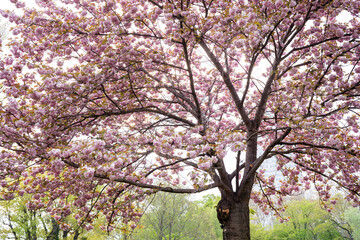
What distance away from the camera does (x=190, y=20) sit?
15.0ft

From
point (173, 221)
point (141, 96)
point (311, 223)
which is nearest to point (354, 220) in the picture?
point (311, 223)

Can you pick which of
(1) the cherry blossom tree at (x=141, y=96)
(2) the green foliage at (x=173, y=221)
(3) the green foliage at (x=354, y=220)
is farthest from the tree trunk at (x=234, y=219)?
(3) the green foliage at (x=354, y=220)

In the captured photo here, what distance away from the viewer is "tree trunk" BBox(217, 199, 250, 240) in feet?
16.5

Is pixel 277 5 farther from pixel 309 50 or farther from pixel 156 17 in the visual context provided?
pixel 156 17

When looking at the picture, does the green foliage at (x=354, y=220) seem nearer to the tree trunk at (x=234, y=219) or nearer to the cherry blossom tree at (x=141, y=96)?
the cherry blossom tree at (x=141, y=96)

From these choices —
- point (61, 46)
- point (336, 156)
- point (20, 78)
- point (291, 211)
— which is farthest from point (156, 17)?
point (291, 211)

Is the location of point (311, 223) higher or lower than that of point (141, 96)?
lower

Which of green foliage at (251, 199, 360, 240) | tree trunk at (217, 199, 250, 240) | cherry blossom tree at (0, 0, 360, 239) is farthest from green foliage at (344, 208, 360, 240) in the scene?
tree trunk at (217, 199, 250, 240)

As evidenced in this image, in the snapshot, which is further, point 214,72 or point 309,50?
point 214,72

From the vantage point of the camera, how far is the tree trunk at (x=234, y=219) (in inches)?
197

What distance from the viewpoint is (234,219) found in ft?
16.9

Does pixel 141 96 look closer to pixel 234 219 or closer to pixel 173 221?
pixel 234 219

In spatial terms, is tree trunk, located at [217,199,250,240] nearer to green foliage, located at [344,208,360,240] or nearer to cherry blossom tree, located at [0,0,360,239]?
cherry blossom tree, located at [0,0,360,239]

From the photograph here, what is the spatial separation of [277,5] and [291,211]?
2386cm
